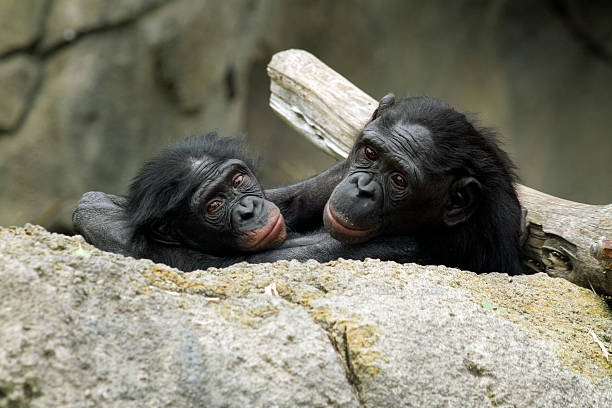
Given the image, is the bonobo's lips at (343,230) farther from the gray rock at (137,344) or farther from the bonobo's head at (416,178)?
the gray rock at (137,344)

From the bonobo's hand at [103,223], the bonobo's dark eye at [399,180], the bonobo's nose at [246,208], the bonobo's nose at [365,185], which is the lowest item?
the bonobo's hand at [103,223]

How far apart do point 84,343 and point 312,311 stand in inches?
36.3

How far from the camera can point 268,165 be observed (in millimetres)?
11422

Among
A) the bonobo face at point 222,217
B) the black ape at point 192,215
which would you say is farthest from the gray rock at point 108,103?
the bonobo face at point 222,217

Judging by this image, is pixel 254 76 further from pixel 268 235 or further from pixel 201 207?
pixel 268 235

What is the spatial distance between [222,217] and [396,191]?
44.2 inches

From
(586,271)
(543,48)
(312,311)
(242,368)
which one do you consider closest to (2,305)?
(242,368)

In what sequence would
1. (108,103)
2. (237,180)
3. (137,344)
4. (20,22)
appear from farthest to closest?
1. (108,103)
2. (20,22)
3. (237,180)
4. (137,344)

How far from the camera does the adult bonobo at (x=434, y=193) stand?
14.0 ft

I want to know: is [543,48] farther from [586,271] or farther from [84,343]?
[84,343]

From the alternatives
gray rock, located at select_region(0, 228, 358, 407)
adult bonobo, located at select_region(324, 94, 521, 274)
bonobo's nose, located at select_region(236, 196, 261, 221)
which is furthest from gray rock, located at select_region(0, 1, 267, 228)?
Answer: gray rock, located at select_region(0, 228, 358, 407)

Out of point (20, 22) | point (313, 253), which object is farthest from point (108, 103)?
point (313, 253)

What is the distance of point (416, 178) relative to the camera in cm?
422

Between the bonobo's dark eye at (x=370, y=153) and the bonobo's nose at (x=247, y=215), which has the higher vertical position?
the bonobo's dark eye at (x=370, y=153)
